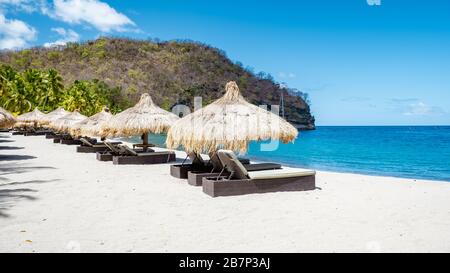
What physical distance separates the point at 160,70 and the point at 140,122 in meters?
80.2

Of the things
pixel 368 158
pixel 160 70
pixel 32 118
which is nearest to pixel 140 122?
pixel 368 158

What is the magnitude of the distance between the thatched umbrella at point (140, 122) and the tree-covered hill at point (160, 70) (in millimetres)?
59415

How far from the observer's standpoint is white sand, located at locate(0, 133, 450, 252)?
14.4 feet

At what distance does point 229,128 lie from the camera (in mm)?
8367

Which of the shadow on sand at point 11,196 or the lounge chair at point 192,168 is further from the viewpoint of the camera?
the lounge chair at point 192,168

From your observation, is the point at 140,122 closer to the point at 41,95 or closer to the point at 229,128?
the point at 229,128

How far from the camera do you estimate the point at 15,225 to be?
5145 millimetres

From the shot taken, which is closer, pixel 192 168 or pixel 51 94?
pixel 192 168

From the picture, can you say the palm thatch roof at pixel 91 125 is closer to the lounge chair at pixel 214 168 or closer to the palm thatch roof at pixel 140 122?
the palm thatch roof at pixel 140 122

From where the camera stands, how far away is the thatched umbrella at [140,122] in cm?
1305

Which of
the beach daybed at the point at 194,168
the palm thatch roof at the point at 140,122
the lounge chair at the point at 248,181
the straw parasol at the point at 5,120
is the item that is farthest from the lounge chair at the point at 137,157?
the lounge chair at the point at 248,181
